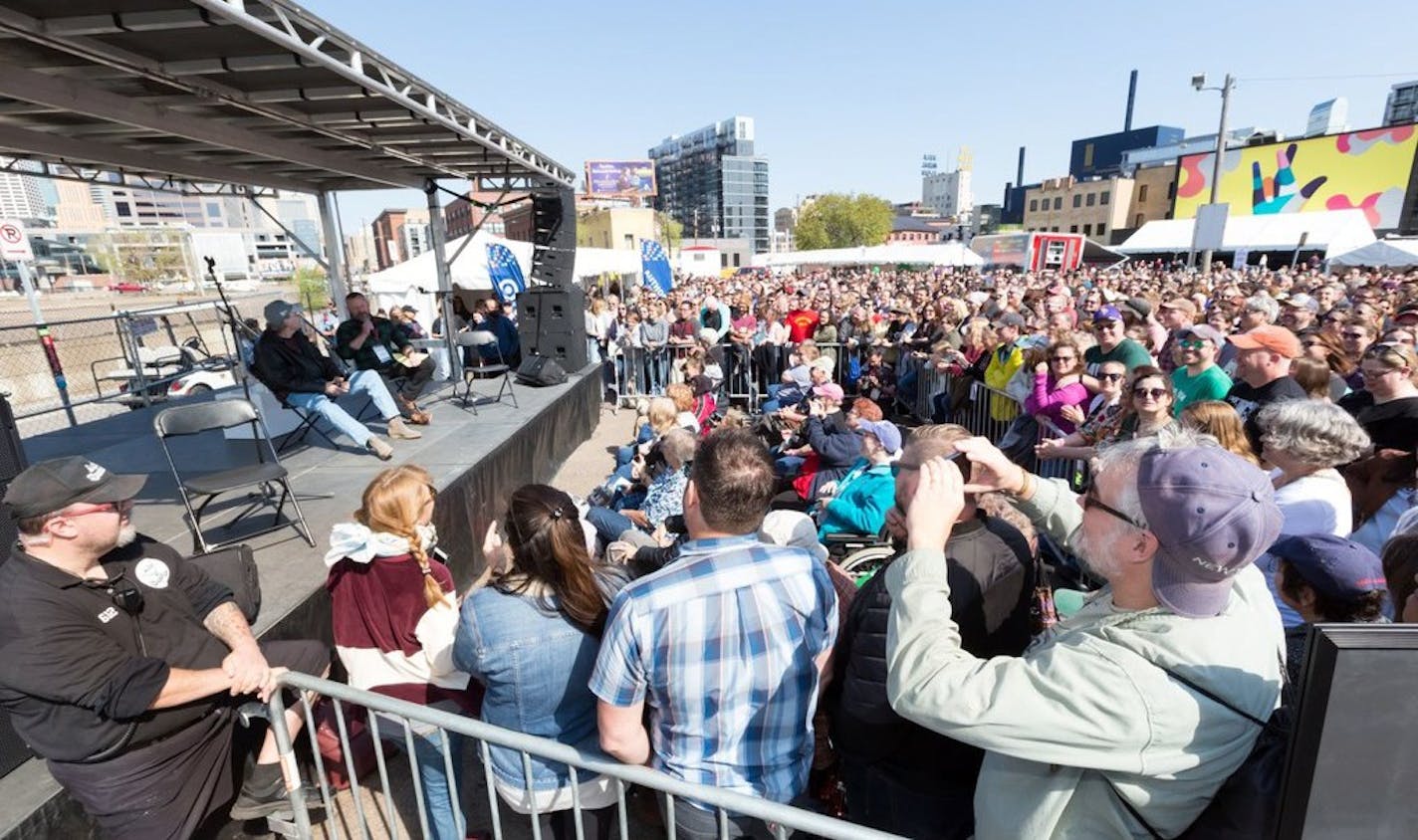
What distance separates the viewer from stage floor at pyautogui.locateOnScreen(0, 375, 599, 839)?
326cm

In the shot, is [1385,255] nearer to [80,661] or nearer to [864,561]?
[864,561]

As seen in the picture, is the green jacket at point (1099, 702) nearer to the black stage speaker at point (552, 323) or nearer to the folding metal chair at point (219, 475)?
the folding metal chair at point (219, 475)

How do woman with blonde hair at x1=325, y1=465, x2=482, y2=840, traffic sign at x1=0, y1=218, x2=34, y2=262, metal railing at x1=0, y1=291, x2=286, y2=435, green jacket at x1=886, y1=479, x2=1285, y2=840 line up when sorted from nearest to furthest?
1. green jacket at x1=886, y1=479, x2=1285, y2=840
2. woman with blonde hair at x1=325, y1=465, x2=482, y2=840
3. metal railing at x1=0, y1=291, x2=286, y2=435
4. traffic sign at x1=0, y1=218, x2=34, y2=262

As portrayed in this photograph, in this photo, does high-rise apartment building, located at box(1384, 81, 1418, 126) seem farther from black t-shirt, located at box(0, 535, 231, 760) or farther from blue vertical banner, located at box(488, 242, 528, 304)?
black t-shirt, located at box(0, 535, 231, 760)

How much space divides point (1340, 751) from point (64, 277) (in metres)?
92.0

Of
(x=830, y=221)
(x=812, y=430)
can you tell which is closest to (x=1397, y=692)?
(x=812, y=430)

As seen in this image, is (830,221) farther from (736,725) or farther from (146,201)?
(146,201)

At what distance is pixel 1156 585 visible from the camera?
48.6 inches

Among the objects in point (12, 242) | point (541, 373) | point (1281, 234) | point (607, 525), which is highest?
point (12, 242)

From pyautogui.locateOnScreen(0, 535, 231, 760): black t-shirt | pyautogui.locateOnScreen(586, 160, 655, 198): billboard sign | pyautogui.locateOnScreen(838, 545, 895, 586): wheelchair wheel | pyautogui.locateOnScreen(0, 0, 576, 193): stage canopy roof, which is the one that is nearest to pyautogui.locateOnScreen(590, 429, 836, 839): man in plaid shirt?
pyautogui.locateOnScreen(838, 545, 895, 586): wheelchair wheel

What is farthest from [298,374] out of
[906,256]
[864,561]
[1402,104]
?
[1402,104]

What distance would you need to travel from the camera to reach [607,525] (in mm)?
4238

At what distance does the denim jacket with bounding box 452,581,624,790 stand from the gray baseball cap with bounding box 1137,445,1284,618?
1.58 metres

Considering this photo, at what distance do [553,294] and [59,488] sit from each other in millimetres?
7839
